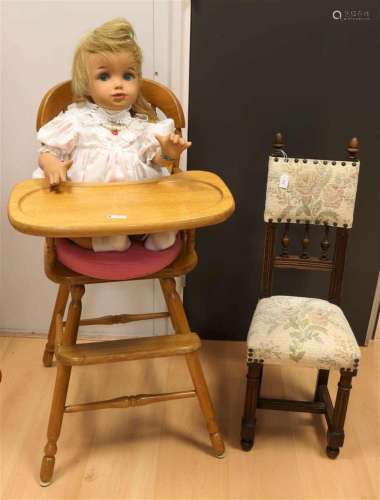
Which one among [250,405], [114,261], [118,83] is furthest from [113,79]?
[250,405]

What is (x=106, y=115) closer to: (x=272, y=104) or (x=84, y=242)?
(x=84, y=242)

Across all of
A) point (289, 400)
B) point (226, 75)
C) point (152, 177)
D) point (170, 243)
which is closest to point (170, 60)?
point (226, 75)

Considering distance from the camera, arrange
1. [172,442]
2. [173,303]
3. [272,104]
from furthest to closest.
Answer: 1. [272,104]
2. [172,442]
3. [173,303]

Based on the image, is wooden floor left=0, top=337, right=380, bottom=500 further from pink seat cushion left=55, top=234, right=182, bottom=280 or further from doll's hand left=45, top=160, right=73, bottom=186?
doll's hand left=45, top=160, right=73, bottom=186

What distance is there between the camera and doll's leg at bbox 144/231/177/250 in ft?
5.34

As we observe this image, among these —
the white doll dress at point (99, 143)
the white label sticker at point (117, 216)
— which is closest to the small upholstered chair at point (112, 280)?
the white doll dress at point (99, 143)

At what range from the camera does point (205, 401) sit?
1.75 metres

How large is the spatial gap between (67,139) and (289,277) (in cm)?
106

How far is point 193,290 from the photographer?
2289 millimetres

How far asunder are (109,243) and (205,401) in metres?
0.57

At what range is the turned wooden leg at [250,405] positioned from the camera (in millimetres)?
1740

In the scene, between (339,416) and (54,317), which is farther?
(54,317)

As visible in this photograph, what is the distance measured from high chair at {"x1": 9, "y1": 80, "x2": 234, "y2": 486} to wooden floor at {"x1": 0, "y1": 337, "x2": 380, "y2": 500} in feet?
0.33

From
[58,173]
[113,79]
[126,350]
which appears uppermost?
[113,79]
